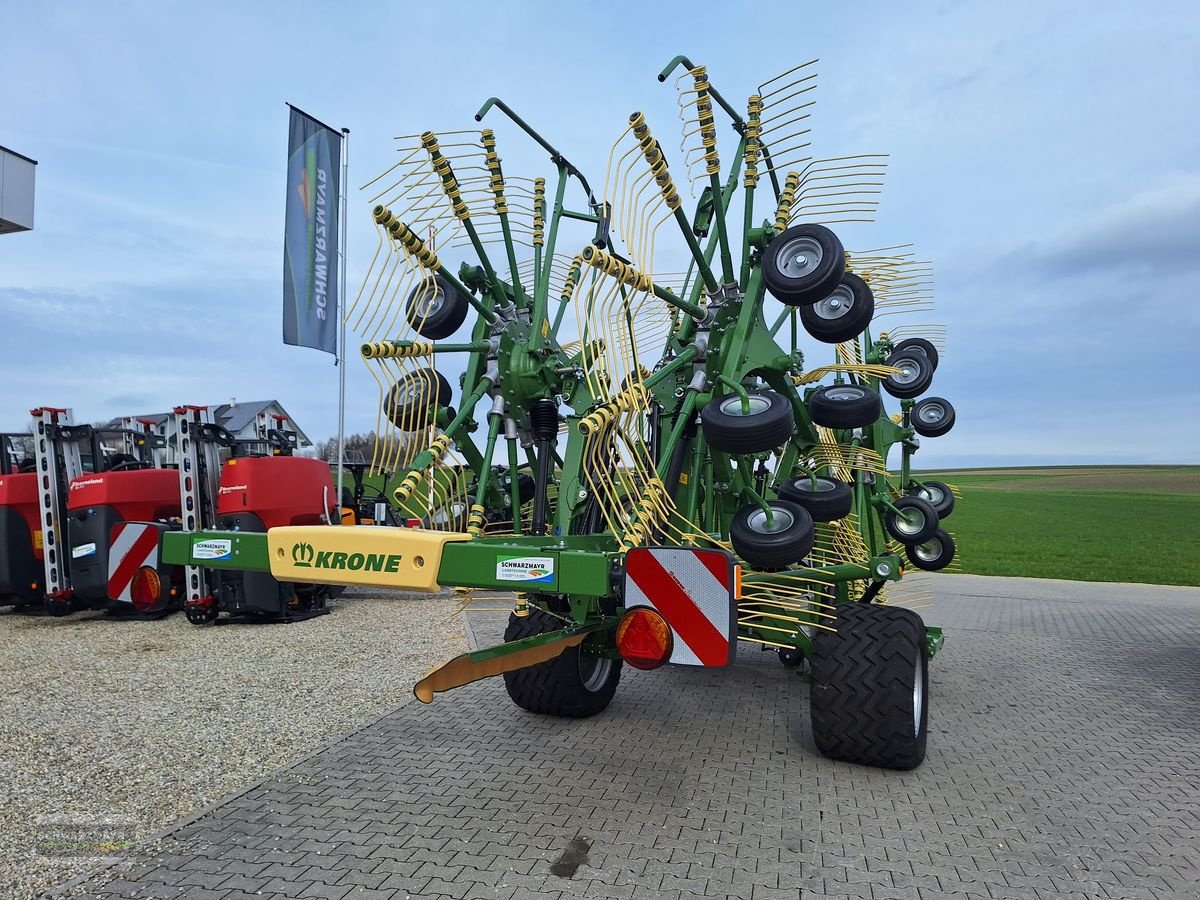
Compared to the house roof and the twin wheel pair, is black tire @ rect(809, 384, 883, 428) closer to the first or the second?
the twin wheel pair

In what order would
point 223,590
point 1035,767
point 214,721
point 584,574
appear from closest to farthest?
point 584,574
point 1035,767
point 214,721
point 223,590

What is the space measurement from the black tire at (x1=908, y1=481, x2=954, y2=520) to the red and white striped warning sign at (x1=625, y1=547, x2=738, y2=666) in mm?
5328

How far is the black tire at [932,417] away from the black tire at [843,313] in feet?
12.2

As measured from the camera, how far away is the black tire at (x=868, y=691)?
3885 mm

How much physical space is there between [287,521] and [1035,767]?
22.7ft

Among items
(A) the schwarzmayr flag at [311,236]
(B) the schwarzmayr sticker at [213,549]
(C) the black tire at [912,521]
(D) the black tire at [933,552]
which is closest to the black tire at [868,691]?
(C) the black tire at [912,521]

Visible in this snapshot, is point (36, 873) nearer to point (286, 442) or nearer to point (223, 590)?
point (223, 590)

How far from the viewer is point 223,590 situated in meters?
8.00

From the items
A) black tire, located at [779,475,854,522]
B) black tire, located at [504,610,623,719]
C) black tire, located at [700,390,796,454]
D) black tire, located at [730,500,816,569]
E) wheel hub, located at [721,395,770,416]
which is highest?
wheel hub, located at [721,395,770,416]

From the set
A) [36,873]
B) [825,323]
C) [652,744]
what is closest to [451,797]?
[652,744]

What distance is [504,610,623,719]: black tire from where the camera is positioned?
4676mm

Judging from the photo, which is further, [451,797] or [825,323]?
[825,323]

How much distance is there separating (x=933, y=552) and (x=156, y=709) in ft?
20.1

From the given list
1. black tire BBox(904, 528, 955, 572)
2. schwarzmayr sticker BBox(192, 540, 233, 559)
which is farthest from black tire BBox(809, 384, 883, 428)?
schwarzmayr sticker BBox(192, 540, 233, 559)
